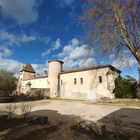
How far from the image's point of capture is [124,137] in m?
5.52

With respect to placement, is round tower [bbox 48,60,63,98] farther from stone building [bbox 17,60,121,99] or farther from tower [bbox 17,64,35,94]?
tower [bbox 17,64,35,94]

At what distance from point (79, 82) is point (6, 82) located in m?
13.8

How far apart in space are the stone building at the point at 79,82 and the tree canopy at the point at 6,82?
354 centimetres

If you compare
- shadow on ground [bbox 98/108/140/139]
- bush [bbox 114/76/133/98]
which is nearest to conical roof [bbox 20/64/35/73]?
bush [bbox 114/76/133/98]

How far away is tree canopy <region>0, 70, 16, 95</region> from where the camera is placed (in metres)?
28.5

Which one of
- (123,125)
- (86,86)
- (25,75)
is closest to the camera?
(123,125)

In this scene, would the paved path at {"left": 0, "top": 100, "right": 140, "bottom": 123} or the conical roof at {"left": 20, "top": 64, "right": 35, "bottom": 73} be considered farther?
the conical roof at {"left": 20, "top": 64, "right": 35, "bottom": 73}

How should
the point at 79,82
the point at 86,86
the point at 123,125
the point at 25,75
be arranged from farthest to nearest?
the point at 25,75 → the point at 79,82 → the point at 86,86 → the point at 123,125

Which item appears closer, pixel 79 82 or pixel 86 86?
pixel 86 86

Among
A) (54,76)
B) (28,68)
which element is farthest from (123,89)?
(28,68)

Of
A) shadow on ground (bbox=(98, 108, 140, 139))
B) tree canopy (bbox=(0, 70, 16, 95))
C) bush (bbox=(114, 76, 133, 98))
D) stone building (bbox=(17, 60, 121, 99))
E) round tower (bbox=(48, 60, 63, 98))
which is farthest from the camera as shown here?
round tower (bbox=(48, 60, 63, 98))

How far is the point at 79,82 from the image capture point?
99.0ft

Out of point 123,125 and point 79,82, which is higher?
point 79,82

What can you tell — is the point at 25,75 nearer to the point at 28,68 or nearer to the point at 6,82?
the point at 28,68
